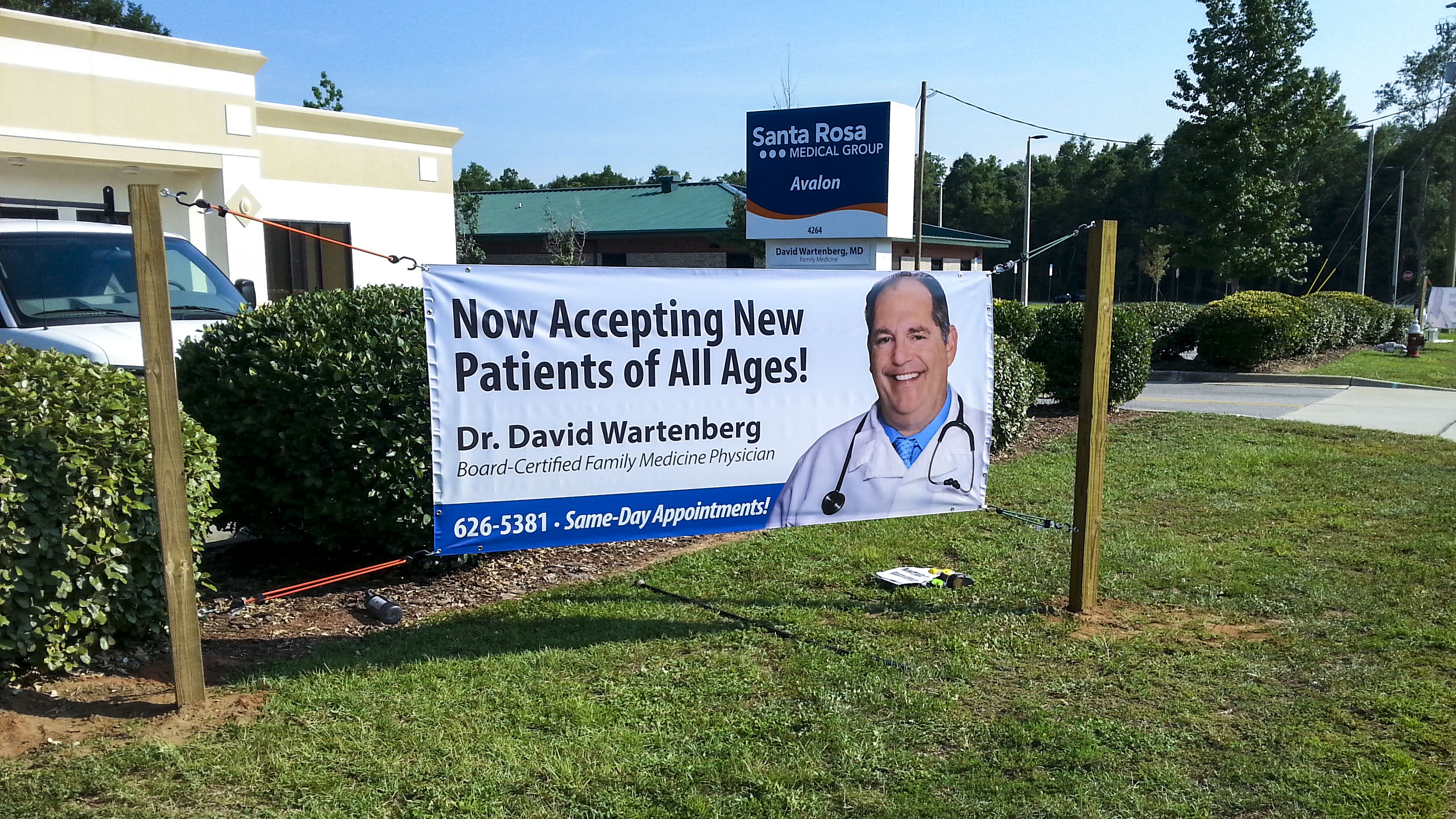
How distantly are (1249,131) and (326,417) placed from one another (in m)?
27.5

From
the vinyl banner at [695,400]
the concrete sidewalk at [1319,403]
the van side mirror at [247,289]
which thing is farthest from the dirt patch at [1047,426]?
the van side mirror at [247,289]

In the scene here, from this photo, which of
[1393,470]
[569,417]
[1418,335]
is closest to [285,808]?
[569,417]

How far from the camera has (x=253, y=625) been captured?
17.3 ft

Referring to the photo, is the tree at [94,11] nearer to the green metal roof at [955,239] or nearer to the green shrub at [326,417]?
the green metal roof at [955,239]

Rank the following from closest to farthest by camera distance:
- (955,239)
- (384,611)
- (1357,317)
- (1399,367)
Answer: (384,611) < (1399,367) < (1357,317) < (955,239)

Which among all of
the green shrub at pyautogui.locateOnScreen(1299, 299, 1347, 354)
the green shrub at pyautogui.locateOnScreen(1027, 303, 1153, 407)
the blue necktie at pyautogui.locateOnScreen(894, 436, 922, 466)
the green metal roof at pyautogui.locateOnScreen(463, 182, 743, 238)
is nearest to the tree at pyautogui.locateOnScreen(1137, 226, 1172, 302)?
the green metal roof at pyautogui.locateOnScreen(463, 182, 743, 238)

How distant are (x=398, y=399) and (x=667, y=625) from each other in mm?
1846

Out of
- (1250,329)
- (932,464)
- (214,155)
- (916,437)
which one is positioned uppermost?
(214,155)

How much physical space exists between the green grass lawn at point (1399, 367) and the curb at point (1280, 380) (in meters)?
0.42

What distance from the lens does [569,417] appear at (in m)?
4.74

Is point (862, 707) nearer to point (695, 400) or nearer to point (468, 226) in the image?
point (695, 400)

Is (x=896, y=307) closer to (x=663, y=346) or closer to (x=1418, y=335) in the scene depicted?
(x=663, y=346)

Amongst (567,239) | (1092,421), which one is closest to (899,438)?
(1092,421)

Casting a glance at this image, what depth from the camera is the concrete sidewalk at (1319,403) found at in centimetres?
1352
